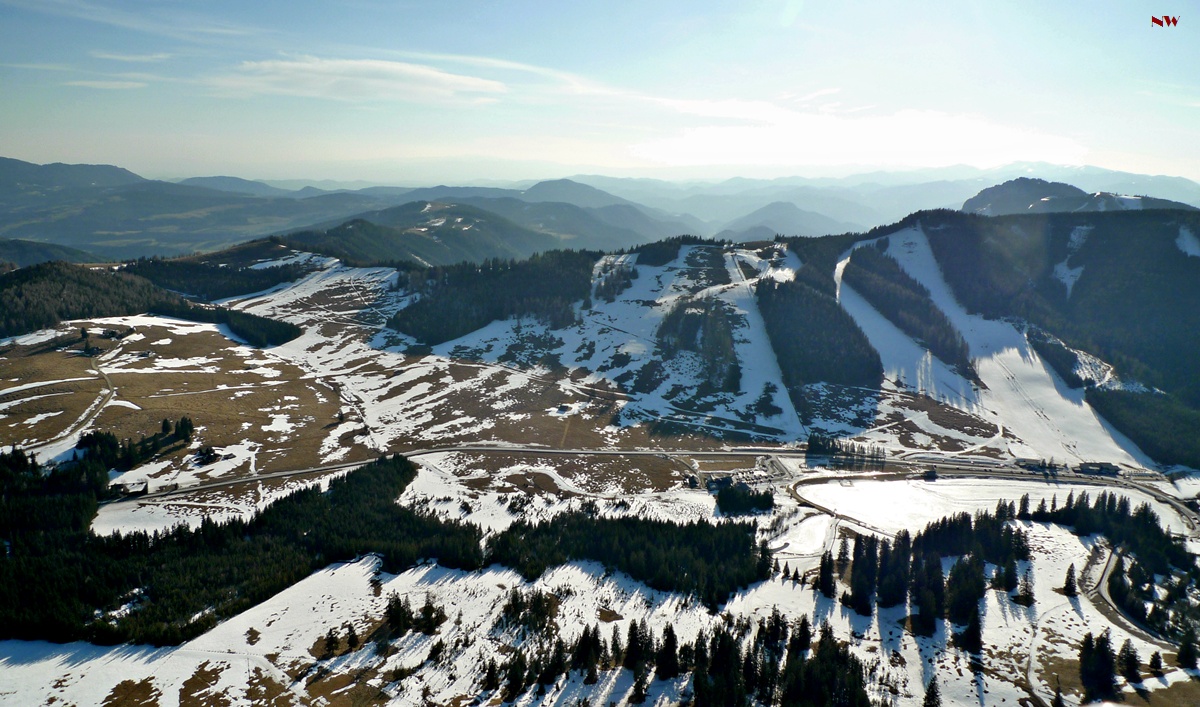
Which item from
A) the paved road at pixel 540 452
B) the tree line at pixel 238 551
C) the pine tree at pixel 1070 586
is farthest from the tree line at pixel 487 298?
the pine tree at pixel 1070 586

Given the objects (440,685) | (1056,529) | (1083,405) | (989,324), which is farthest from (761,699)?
(989,324)

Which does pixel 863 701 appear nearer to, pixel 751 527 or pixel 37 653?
pixel 751 527

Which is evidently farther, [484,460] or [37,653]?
[484,460]

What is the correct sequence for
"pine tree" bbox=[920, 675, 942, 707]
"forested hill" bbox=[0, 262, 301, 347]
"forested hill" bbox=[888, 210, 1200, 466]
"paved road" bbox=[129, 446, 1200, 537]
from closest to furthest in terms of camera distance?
"pine tree" bbox=[920, 675, 942, 707]
"paved road" bbox=[129, 446, 1200, 537]
"forested hill" bbox=[0, 262, 301, 347]
"forested hill" bbox=[888, 210, 1200, 466]

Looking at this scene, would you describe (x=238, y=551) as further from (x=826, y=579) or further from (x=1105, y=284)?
(x=1105, y=284)

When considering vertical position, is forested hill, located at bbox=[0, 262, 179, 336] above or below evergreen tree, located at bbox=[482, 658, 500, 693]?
above

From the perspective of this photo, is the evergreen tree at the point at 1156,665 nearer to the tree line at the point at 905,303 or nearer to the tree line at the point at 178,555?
the tree line at the point at 178,555

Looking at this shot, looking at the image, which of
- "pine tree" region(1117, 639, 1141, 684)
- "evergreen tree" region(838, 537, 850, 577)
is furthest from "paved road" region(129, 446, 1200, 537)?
"pine tree" region(1117, 639, 1141, 684)

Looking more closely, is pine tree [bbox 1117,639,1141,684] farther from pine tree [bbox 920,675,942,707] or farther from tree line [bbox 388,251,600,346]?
tree line [bbox 388,251,600,346]
